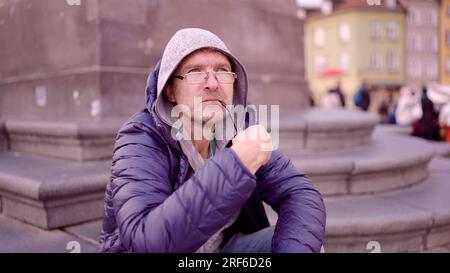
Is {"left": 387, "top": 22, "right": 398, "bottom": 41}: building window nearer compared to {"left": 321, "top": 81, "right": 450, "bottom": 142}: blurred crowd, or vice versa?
{"left": 321, "top": 81, "right": 450, "bottom": 142}: blurred crowd

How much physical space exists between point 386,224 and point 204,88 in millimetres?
1670

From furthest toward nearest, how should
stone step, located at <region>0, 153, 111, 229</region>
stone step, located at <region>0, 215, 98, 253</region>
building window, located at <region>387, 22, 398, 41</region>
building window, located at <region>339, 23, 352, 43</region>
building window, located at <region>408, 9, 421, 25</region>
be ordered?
1. building window, located at <region>408, 9, 421, 25</region>
2. building window, located at <region>387, 22, 398, 41</region>
3. building window, located at <region>339, 23, 352, 43</region>
4. stone step, located at <region>0, 153, 111, 229</region>
5. stone step, located at <region>0, 215, 98, 253</region>

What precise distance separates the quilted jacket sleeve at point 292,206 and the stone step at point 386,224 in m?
0.99

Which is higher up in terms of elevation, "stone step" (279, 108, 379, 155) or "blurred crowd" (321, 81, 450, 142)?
"stone step" (279, 108, 379, 155)

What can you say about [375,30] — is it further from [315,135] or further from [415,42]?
[315,135]

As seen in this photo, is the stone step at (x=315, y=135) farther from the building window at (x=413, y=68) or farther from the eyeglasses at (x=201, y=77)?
the building window at (x=413, y=68)

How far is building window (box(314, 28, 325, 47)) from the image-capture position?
3831cm

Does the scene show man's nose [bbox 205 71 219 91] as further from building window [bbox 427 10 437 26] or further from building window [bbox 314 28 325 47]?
building window [bbox 427 10 437 26]

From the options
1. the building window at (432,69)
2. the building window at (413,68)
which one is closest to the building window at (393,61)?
the building window at (413,68)

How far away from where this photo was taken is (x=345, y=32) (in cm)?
3669

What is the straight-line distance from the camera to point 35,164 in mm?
3207

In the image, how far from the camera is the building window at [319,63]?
39219mm

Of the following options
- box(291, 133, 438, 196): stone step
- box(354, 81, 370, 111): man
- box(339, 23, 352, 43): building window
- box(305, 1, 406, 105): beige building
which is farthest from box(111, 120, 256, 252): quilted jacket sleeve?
box(339, 23, 352, 43): building window

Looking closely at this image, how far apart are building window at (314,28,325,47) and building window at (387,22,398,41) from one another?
570 centimetres
